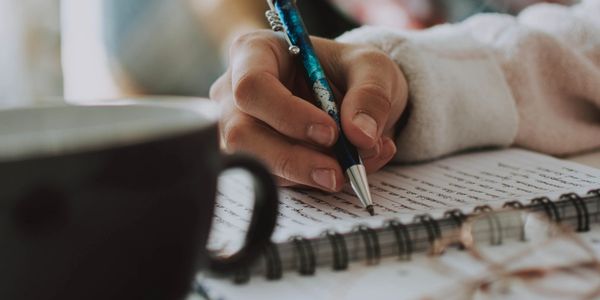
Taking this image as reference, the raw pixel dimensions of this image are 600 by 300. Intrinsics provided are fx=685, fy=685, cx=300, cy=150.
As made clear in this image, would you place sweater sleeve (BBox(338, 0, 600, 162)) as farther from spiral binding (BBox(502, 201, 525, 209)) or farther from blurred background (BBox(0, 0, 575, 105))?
blurred background (BBox(0, 0, 575, 105))

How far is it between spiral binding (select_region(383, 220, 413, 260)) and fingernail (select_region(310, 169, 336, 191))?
0.10 meters

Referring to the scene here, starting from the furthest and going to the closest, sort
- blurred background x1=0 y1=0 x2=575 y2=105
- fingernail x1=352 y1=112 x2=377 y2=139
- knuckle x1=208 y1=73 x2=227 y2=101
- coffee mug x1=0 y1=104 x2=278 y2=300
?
blurred background x1=0 y1=0 x2=575 y2=105
knuckle x1=208 y1=73 x2=227 y2=101
fingernail x1=352 y1=112 x2=377 y2=139
coffee mug x1=0 y1=104 x2=278 y2=300

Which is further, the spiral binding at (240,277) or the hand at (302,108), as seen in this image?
the hand at (302,108)

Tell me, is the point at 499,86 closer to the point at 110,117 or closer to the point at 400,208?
the point at 400,208

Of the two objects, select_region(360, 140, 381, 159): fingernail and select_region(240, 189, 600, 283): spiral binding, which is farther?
select_region(360, 140, 381, 159): fingernail

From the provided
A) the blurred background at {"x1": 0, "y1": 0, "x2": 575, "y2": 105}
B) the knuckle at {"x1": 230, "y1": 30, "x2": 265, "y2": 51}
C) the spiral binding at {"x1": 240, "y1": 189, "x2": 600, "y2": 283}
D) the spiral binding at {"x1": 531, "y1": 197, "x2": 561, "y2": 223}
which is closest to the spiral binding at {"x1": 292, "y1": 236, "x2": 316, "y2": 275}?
the spiral binding at {"x1": 240, "y1": 189, "x2": 600, "y2": 283}

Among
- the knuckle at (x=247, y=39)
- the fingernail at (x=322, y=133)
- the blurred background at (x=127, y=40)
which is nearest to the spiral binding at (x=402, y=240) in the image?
the fingernail at (x=322, y=133)

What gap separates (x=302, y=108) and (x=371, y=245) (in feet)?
0.41

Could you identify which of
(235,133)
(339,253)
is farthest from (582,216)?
(235,133)

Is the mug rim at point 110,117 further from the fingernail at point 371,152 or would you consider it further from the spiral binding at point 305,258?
the fingernail at point 371,152

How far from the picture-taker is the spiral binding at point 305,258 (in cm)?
27

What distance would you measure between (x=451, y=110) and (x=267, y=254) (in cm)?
28

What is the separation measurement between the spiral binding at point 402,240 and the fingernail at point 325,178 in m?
0.10

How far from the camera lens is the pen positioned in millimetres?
377
